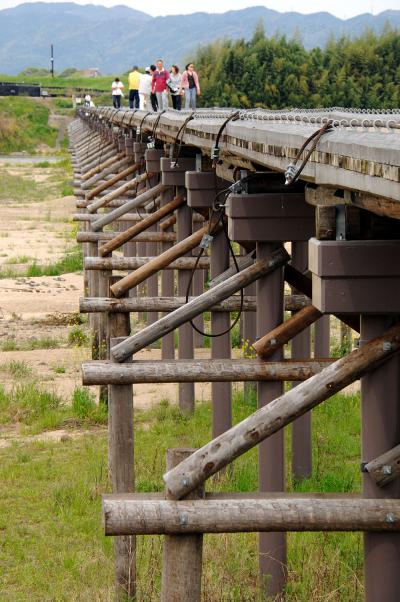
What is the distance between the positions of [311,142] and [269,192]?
2.45 meters

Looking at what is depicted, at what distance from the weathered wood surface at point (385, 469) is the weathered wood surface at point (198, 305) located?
2.53 meters

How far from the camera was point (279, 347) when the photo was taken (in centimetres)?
813

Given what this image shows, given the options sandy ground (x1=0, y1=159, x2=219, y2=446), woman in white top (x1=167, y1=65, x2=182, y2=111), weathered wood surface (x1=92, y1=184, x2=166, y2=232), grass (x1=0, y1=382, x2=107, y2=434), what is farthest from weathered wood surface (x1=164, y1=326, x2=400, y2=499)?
woman in white top (x1=167, y1=65, x2=182, y2=111)

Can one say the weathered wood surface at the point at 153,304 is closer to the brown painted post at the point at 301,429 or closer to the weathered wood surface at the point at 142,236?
the brown painted post at the point at 301,429

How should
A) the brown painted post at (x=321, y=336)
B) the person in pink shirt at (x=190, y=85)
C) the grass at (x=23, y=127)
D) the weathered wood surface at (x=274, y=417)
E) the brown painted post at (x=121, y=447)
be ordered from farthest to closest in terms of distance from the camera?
1. the grass at (x=23, y=127)
2. the person in pink shirt at (x=190, y=85)
3. the brown painted post at (x=321, y=336)
4. the brown painted post at (x=121, y=447)
5. the weathered wood surface at (x=274, y=417)

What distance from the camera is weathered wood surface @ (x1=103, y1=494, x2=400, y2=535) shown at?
→ 5438 millimetres

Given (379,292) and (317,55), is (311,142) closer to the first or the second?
(379,292)

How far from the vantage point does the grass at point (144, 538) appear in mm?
8062

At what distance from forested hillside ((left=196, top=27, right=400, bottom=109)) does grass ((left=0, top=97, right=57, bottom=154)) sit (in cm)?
2658

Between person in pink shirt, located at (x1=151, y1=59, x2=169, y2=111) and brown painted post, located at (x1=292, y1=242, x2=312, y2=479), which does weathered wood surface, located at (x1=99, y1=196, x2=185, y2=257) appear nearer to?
brown painted post, located at (x1=292, y1=242, x2=312, y2=479)

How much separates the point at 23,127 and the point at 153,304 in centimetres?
7931

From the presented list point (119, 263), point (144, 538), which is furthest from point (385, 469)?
point (119, 263)

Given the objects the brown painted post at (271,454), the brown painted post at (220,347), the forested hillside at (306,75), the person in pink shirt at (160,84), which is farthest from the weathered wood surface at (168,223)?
the forested hillside at (306,75)

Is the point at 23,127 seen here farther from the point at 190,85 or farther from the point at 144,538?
the point at 144,538
